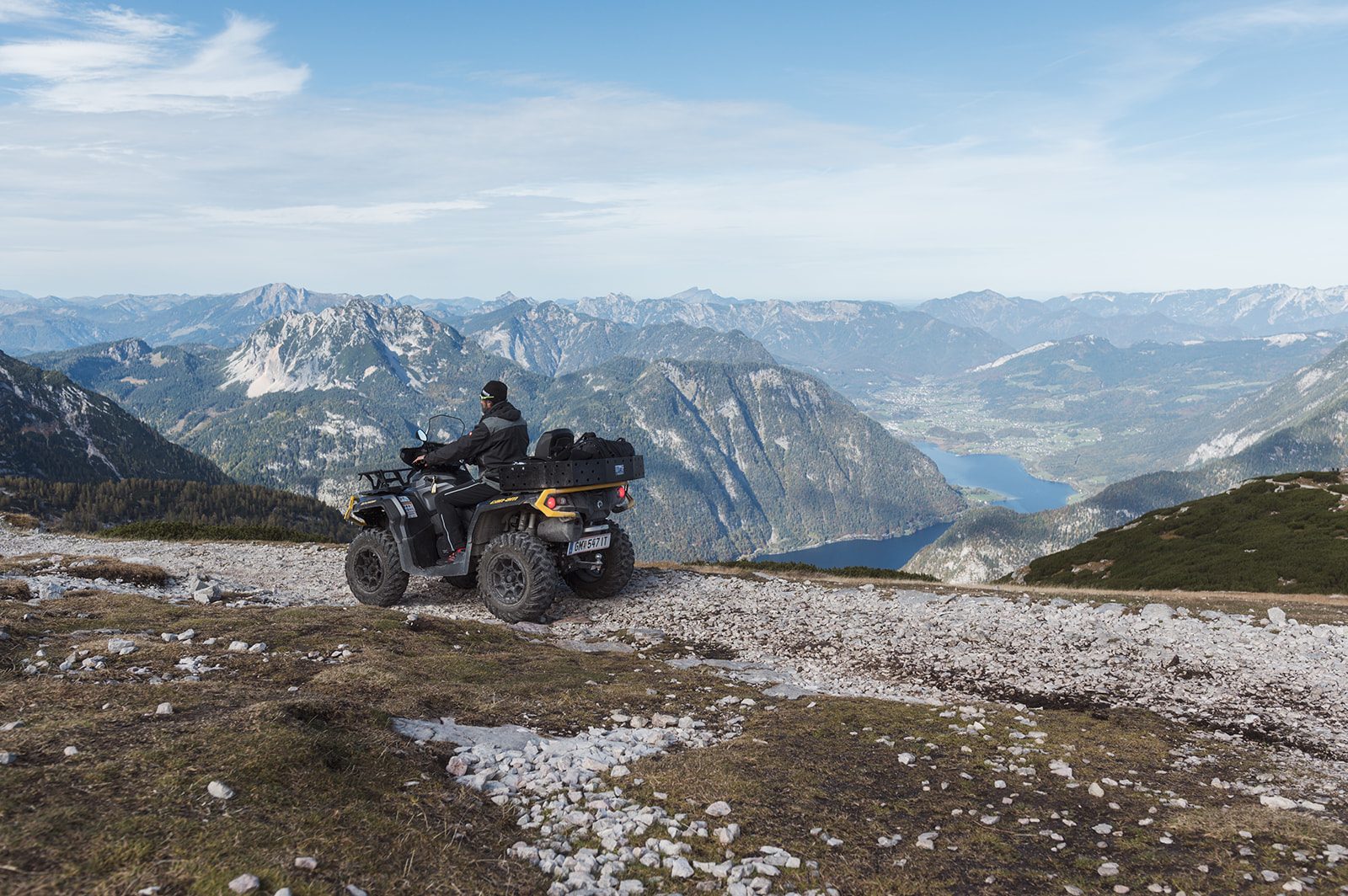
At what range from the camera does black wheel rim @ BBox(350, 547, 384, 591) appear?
15237 millimetres

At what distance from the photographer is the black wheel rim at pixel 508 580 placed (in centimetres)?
1366

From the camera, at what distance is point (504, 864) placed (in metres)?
4.51

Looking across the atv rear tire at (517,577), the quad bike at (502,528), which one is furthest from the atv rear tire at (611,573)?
the atv rear tire at (517,577)

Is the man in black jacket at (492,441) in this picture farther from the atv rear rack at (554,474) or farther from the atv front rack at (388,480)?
the atv front rack at (388,480)

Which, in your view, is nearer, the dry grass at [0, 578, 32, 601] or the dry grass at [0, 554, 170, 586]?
the dry grass at [0, 578, 32, 601]

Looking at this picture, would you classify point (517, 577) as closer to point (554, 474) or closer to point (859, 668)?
point (554, 474)

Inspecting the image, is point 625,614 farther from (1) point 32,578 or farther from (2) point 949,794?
(1) point 32,578

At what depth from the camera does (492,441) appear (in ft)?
44.4

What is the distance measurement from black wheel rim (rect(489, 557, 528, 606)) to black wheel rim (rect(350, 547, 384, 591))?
315cm

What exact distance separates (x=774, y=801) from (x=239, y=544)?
23696 millimetres

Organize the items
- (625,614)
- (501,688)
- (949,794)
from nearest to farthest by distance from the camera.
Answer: (949,794)
(501,688)
(625,614)

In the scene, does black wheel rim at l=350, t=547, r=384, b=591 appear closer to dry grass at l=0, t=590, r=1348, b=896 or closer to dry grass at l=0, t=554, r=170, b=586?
dry grass at l=0, t=554, r=170, b=586

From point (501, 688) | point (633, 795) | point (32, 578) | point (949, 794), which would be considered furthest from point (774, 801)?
point (32, 578)

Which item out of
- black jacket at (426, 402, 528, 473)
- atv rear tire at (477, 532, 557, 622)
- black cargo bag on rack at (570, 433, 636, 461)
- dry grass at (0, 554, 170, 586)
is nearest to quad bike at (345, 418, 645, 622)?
atv rear tire at (477, 532, 557, 622)
